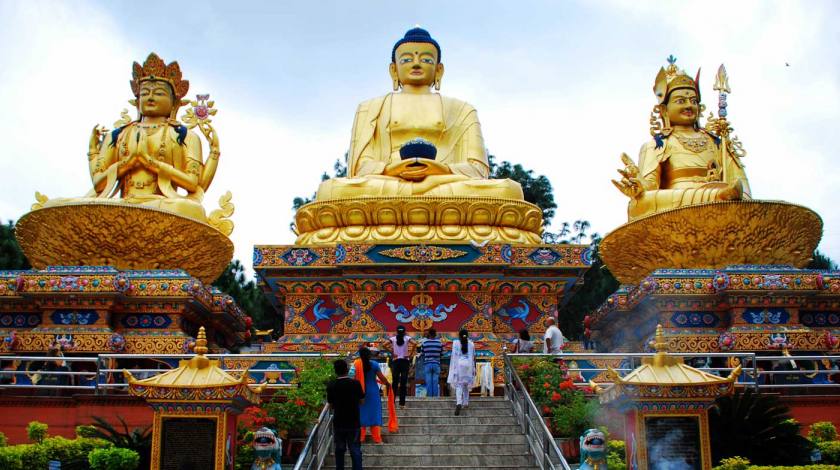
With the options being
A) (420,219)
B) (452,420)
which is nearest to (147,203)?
(420,219)

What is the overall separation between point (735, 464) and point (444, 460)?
2838mm

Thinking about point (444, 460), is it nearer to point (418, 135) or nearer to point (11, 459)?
point (11, 459)

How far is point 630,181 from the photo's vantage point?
55.0ft

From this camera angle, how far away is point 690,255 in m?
15.6

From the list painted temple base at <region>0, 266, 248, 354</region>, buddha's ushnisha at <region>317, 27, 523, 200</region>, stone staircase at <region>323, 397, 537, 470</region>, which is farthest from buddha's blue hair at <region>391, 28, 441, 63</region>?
stone staircase at <region>323, 397, 537, 470</region>

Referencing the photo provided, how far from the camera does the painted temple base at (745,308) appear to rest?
1390 centimetres

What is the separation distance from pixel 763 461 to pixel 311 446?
420 cm

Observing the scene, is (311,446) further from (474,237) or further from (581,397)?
(474,237)

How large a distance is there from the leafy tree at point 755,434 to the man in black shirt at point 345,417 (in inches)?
131

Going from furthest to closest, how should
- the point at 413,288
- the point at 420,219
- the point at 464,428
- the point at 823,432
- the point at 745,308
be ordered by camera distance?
the point at 420,219 → the point at 413,288 → the point at 745,308 → the point at 823,432 → the point at 464,428

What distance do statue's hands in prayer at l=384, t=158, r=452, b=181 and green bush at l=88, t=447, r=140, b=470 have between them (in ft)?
30.5

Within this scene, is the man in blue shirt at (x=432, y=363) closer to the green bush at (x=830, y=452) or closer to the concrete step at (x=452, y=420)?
the concrete step at (x=452, y=420)

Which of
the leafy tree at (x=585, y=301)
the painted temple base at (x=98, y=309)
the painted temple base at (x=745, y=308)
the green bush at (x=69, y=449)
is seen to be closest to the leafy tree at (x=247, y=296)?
the leafy tree at (x=585, y=301)

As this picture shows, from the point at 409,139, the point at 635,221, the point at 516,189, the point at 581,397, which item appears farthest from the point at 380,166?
the point at 581,397
